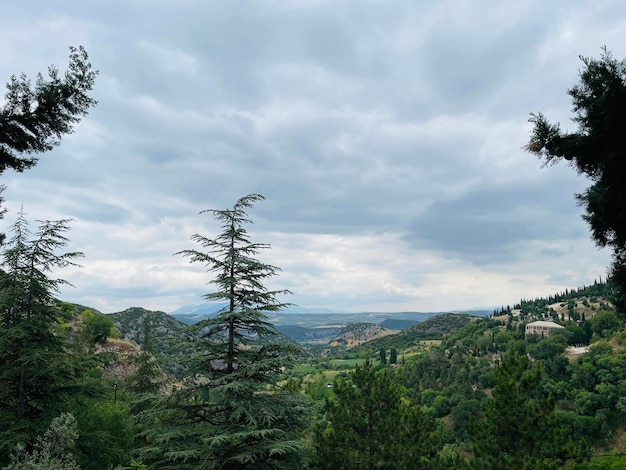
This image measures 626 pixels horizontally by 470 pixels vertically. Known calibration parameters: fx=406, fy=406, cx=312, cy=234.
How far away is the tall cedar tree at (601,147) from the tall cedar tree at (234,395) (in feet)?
30.8

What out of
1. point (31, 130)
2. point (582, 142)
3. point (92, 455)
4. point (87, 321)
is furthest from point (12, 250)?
point (87, 321)

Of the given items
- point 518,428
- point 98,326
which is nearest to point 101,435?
point 518,428

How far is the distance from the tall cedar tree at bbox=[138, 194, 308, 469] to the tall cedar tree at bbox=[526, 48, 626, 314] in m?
9.38

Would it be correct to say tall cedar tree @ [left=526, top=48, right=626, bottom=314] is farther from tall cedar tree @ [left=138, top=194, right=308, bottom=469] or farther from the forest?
tall cedar tree @ [left=138, top=194, right=308, bottom=469]

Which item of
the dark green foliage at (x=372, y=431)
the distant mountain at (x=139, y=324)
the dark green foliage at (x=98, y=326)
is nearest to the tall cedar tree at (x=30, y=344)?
the dark green foliage at (x=372, y=431)

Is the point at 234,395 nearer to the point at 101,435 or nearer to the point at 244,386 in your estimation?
the point at 244,386

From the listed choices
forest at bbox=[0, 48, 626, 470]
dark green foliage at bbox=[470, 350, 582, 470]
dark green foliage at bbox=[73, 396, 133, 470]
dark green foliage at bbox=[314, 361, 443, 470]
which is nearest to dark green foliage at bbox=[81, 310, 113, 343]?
dark green foliage at bbox=[73, 396, 133, 470]

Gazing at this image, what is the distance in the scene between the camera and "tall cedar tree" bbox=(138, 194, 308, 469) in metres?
12.7

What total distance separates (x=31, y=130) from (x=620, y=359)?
475ft

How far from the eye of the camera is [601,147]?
25.0 ft

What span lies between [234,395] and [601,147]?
1227 cm

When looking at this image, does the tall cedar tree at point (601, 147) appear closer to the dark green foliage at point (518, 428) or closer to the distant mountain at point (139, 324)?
the dark green foliage at point (518, 428)

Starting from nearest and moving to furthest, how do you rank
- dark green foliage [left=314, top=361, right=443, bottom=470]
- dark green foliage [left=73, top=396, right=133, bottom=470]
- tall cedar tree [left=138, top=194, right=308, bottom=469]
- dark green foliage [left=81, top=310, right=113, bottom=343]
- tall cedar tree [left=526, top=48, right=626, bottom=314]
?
tall cedar tree [left=526, top=48, right=626, bottom=314], tall cedar tree [left=138, top=194, right=308, bottom=469], dark green foliage [left=73, top=396, right=133, bottom=470], dark green foliage [left=314, top=361, right=443, bottom=470], dark green foliage [left=81, top=310, right=113, bottom=343]

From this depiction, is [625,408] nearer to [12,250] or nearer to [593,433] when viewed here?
[593,433]
